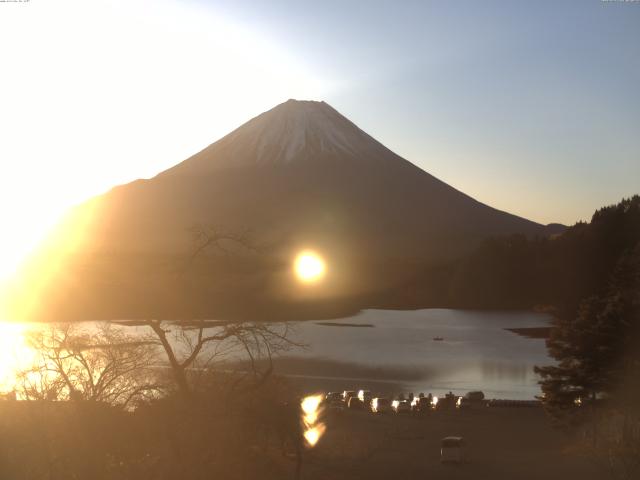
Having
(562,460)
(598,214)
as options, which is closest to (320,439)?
(562,460)

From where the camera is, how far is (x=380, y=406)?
23984mm

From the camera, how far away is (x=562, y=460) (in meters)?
15.4

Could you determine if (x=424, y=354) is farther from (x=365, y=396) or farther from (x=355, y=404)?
(x=355, y=404)

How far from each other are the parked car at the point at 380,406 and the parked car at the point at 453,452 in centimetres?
731

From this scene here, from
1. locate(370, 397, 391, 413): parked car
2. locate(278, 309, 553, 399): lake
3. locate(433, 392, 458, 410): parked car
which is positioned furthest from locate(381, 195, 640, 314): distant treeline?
locate(370, 397, 391, 413): parked car

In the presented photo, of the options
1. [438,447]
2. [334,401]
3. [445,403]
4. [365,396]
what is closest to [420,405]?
[445,403]

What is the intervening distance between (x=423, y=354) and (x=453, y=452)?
29.6m

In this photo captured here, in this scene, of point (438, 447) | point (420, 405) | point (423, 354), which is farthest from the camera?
point (423, 354)

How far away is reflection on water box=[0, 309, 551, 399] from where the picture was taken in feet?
110

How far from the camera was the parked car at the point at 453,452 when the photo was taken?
1575cm

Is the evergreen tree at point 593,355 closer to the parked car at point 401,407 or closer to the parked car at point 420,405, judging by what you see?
the parked car at point 401,407

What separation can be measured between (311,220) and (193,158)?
93.3 ft

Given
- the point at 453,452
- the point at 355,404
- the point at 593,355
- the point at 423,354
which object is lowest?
the point at 453,452

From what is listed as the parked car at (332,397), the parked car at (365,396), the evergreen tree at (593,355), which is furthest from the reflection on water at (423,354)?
the evergreen tree at (593,355)
